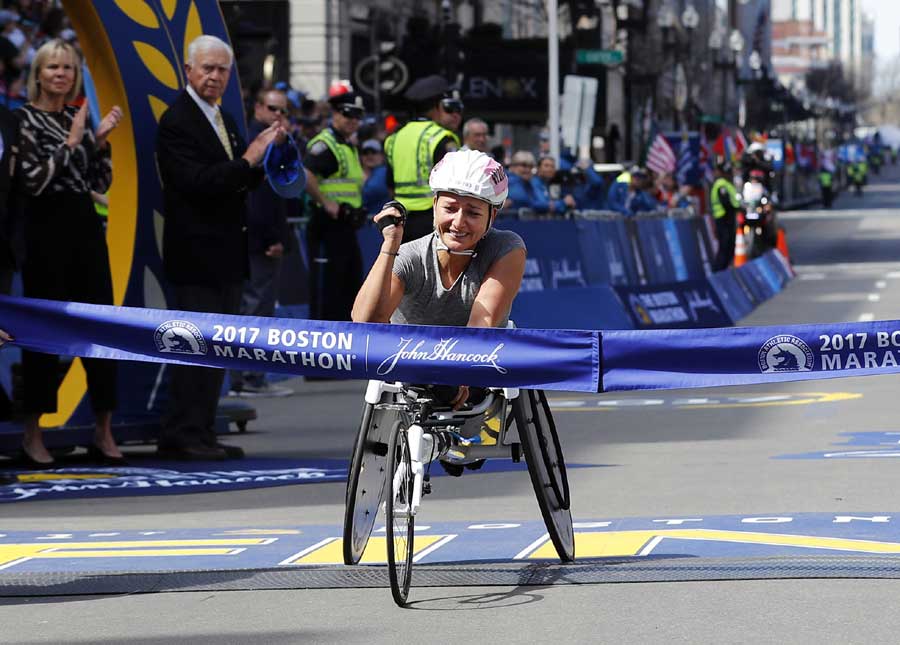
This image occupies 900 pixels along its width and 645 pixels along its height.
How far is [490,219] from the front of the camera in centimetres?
720

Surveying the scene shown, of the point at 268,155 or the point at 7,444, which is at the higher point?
the point at 268,155

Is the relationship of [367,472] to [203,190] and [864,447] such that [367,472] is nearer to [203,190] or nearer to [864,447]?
[203,190]

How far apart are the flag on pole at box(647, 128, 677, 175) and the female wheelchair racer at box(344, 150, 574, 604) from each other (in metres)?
30.3

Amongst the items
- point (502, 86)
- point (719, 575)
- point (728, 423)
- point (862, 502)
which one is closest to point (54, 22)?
point (728, 423)

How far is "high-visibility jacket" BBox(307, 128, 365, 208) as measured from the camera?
1545 cm

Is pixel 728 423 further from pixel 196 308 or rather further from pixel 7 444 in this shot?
pixel 7 444

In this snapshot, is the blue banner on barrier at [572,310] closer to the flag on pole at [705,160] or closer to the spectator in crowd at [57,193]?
the spectator in crowd at [57,193]

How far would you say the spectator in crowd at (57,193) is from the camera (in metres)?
9.80

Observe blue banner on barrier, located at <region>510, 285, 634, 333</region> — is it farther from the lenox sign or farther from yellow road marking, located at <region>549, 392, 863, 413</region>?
the lenox sign

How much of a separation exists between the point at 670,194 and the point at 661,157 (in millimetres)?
4019

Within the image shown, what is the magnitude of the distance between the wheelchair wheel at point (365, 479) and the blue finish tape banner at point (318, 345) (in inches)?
7.0

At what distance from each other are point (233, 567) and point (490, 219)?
5.06 feet

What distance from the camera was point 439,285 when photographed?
719 cm

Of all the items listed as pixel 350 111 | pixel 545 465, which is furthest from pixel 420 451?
pixel 350 111
